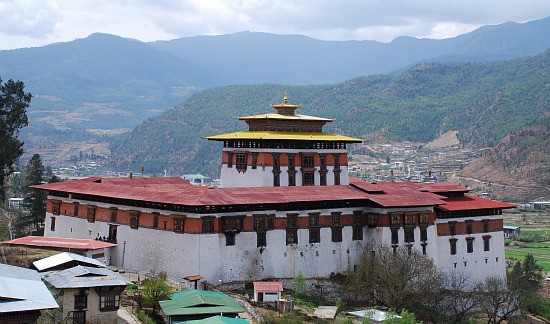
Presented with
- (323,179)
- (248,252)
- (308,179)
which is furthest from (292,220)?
(323,179)

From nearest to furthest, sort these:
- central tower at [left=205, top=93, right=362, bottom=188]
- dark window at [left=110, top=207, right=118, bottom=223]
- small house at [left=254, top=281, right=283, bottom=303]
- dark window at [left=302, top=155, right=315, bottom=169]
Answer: small house at [left=254, top=281, right=283, bottom=303] → dark window at [left=110, top=207, right=118, bottom=223] → central tower at [left=205, top=93, right=362, bottom=188] → dark window at [left=302, top=155, right=315, bottom=169]

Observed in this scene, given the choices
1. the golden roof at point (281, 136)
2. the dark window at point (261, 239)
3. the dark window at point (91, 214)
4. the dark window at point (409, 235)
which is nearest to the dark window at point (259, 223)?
the dark window at point (261, 239)

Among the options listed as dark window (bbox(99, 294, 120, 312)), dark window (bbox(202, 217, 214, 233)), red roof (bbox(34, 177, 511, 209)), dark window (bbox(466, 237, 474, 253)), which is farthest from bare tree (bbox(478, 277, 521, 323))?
dark window (bbox(99, 294, 120, 312))

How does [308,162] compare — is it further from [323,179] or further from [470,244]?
[470,244]

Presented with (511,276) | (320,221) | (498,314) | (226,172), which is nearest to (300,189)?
(320,221)

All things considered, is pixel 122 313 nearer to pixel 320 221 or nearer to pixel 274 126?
pixel 320 221

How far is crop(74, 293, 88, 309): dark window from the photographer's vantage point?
43.4 metres

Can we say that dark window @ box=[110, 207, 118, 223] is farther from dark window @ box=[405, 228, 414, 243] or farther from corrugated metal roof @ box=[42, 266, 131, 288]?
→ dark window @ box=[405, 228, 414, 243]

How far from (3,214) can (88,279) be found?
5558 centimetres

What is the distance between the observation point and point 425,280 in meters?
60.6

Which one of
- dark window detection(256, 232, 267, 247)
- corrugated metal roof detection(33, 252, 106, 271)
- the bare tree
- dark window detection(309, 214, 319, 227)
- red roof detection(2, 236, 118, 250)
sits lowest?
the bare tree

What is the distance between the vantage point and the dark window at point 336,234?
61812 millimetres

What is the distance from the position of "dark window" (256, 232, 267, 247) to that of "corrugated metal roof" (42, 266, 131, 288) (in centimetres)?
1424

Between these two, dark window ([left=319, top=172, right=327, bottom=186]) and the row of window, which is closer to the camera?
the row of window
